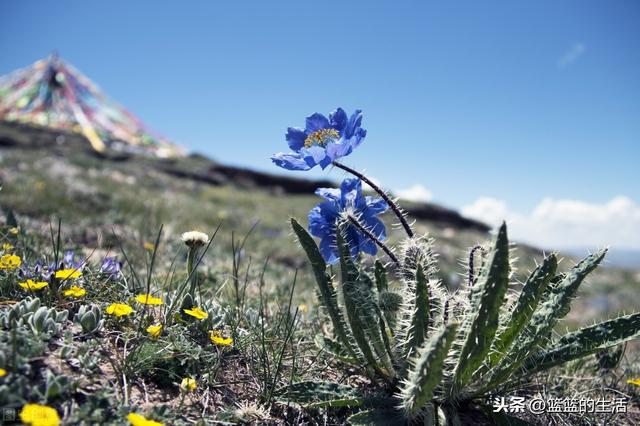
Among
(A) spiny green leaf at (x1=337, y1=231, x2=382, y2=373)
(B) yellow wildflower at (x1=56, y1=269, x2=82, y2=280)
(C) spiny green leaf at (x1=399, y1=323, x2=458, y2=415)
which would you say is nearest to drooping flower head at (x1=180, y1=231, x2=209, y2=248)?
(B) yellow wildflower at (x1=56, y1=269, x2=82, y2=280)

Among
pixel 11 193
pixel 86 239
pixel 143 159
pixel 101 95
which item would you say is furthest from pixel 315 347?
pixel 101 95

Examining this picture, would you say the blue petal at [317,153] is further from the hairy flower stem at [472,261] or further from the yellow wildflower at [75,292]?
the yellow wildflower at [75,292]

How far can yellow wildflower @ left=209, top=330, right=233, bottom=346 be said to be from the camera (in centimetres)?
190

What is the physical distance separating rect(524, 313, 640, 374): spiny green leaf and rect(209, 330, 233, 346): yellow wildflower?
1298 mm

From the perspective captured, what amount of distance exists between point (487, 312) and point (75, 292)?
5.67 feet

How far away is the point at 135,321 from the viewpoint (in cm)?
205

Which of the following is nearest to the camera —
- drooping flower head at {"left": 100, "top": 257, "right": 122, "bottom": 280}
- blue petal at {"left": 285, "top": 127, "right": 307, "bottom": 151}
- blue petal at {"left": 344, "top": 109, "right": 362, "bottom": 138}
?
blue petal at {"left": 344, "top": 109, "right": 362, "bottom": 138}

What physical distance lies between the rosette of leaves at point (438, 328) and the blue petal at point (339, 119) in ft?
1.53

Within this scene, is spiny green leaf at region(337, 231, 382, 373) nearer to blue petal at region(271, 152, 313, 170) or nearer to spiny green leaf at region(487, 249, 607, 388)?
blue petal at region(271, 152, 313, 170)

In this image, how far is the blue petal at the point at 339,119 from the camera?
1.87 meters

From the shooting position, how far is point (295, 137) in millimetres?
1936

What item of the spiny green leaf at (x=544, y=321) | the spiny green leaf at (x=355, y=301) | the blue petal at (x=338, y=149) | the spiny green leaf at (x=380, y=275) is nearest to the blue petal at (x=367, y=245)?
the spiny green leaf at (x=355, y=301)

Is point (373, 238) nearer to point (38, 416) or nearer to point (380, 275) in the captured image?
point (380, 275)

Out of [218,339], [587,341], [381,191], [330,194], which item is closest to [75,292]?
[218,339]
